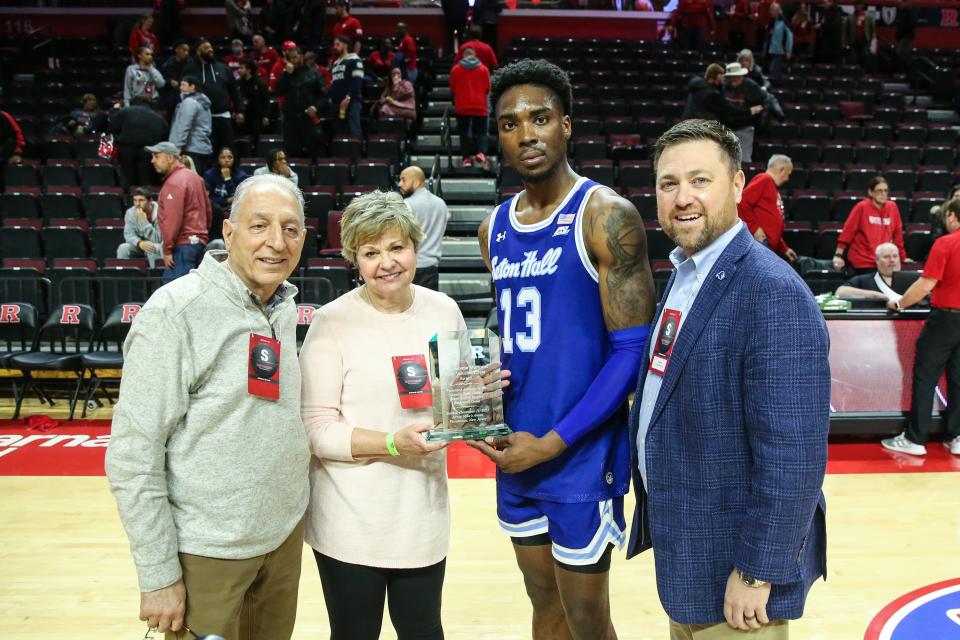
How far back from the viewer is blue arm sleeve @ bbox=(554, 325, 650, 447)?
2.14 m

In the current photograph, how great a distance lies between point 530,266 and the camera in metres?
2.28

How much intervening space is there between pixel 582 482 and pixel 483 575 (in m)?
1.70

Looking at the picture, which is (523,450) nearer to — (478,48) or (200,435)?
(200,435)

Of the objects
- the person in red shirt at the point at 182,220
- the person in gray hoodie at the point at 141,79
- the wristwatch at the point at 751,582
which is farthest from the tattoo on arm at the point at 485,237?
the person in gray hoodie at the point at 141,79

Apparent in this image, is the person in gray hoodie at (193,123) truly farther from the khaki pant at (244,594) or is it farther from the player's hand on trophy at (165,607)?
the player's hand on trophy at (165,607)

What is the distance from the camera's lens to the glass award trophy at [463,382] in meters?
2.00

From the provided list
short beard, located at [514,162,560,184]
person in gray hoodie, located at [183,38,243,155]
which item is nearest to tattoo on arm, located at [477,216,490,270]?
short beard, located at [514,162,560,184]

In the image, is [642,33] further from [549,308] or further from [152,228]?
[549,308]

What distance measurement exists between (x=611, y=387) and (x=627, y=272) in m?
0.31

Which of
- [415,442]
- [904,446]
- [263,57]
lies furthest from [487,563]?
[263,57]

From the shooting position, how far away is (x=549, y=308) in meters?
2.26

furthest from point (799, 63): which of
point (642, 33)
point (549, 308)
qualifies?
point (549, 308)

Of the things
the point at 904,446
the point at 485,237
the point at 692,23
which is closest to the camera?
the point at 485,237

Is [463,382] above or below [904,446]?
above
